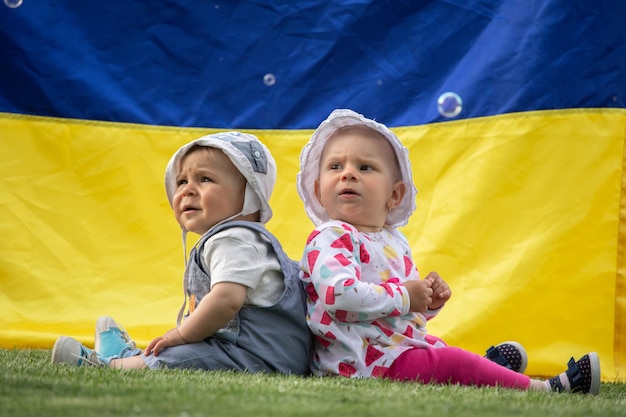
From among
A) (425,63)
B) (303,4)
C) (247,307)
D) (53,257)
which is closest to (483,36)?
(425,63)

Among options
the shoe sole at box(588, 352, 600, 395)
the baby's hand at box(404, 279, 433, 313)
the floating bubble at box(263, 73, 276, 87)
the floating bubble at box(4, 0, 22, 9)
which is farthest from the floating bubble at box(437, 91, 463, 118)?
the floating bubble at box(4, 0, 22, 9)

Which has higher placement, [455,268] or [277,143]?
[277,143]

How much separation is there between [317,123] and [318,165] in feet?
1.87

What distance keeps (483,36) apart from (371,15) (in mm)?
289

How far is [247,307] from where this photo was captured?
1698 mm

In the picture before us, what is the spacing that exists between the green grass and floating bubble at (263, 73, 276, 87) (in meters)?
1.09

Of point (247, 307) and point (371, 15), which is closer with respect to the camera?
point (247, 307)

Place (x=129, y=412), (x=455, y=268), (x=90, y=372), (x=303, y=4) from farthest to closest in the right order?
(x=303, y=4) → (x=455, y=268) → (x=90, y=372) → (x=129, y=412)

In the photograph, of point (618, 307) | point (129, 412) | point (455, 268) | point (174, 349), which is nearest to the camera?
point (129, 412)

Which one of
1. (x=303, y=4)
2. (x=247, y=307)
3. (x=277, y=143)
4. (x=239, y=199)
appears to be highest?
(x=303, y=4)

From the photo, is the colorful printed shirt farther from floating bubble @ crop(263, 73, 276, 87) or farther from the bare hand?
floating bubble @ crop(263, 73, 276, 87)

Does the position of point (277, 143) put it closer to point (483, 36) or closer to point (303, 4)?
point (303, 4)

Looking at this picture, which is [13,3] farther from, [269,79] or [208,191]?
[208,191]

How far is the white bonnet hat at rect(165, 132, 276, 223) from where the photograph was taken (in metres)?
1.79
